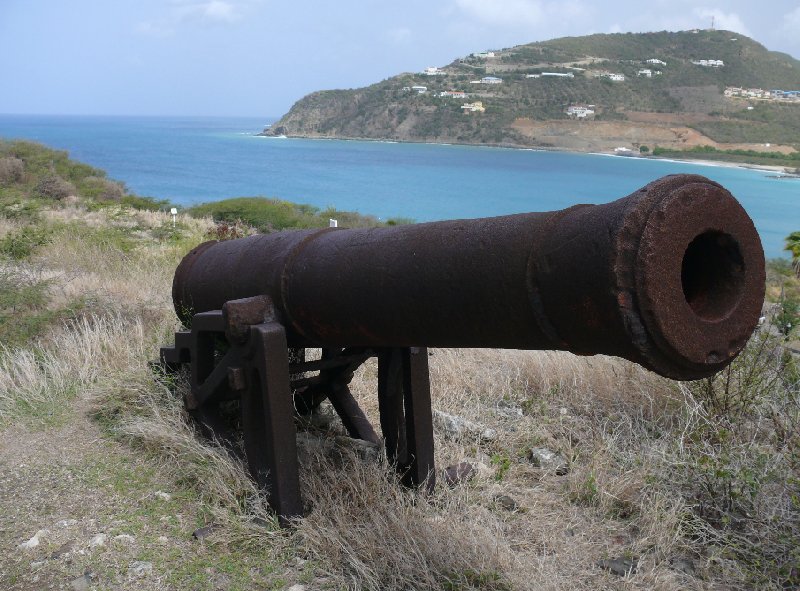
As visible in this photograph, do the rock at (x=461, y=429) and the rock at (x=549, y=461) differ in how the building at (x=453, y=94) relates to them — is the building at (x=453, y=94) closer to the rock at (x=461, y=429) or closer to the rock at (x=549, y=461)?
the rock at (x=461, y=429)

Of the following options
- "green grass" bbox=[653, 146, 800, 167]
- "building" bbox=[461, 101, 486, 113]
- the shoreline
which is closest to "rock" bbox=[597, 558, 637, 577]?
the shoreline

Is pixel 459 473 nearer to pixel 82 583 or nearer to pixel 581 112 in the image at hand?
pixel 82 583

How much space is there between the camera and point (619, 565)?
3.38 metres

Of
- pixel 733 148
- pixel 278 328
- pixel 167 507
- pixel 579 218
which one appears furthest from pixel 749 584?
pixel 733 148

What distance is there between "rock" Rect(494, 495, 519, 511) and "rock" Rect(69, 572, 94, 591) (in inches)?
75.1

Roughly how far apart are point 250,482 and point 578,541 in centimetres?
154

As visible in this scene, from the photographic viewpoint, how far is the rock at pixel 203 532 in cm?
345

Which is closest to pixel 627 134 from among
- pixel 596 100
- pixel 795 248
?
pixel 596 100

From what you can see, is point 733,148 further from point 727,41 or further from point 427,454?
point 427,454

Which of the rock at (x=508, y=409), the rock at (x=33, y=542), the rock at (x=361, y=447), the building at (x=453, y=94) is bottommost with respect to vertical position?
the rock at (x=508, y=409)

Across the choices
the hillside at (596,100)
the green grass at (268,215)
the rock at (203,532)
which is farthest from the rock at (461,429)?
the hillside at (596,100)

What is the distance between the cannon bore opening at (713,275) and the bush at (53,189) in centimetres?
2205

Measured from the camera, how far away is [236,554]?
11.0 feet

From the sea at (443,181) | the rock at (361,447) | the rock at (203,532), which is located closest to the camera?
the rock at (203,532)
